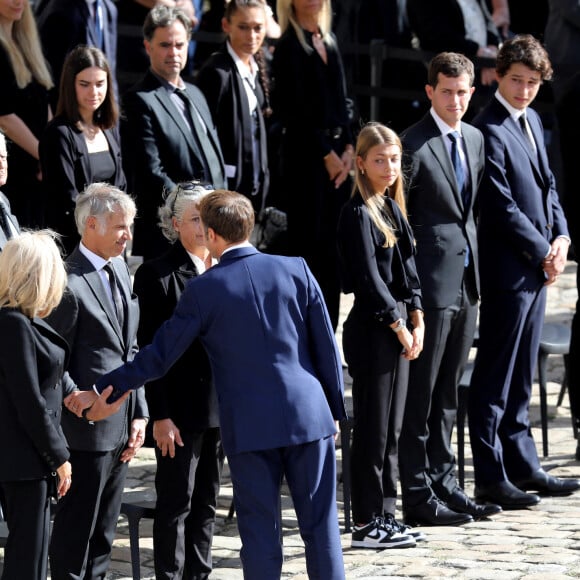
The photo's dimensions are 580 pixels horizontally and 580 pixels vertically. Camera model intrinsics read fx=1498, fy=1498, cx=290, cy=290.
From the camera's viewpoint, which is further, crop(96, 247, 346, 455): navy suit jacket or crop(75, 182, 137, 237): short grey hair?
crop(75, 182, 137, 237): short grey hair

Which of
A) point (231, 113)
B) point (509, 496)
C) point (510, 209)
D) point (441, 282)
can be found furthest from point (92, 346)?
point (231, 113)

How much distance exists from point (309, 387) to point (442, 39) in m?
5.88

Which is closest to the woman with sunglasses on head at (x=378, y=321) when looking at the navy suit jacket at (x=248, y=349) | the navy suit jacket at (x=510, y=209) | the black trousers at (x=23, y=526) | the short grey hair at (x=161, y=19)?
the navy suit jacket at (x=510, y=209)

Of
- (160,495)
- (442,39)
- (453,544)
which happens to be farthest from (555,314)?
(160,495)

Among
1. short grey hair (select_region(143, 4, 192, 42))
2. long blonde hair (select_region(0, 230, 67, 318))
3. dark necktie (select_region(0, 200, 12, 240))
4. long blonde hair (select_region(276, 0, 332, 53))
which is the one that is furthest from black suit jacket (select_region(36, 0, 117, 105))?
long blonde hair (select_region(0, 230, 67, 318))

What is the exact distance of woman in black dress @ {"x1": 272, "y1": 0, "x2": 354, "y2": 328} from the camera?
29.4 ft

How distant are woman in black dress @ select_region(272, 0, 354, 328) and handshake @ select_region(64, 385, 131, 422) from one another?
3656mm

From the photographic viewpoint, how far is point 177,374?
20.2ft

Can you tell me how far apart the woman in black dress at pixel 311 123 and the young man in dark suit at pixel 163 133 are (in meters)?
0.97

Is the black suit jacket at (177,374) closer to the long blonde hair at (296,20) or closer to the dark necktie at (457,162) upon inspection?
the dark necktie at (457,162)

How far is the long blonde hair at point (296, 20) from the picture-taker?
897 centimetres

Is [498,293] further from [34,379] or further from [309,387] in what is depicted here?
[34,379]

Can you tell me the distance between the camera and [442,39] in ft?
36.1

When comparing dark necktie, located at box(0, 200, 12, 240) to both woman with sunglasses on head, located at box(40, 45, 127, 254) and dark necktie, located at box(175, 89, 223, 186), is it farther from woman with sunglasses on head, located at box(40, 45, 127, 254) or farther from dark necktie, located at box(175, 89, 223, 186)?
dark necktie, located at box(175, 89, 223, 186)
